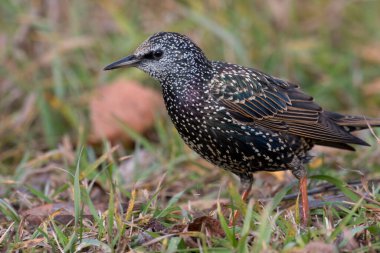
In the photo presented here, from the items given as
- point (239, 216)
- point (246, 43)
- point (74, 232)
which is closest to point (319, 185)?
point (239, 216)

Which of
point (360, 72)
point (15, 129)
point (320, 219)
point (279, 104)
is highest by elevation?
point (360, 72)

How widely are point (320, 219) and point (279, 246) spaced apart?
0.87 meters

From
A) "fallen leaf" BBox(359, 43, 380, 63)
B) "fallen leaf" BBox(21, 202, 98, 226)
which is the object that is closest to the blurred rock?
"fallen leaf" BBox(21, 202, 98, 226)

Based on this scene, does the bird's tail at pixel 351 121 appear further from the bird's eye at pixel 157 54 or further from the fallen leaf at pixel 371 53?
the fallen leaf at pixel 371 53

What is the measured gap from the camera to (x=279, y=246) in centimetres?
384

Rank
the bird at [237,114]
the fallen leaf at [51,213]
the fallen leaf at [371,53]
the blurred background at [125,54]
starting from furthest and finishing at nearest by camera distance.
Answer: the fallen leaf at [371,53], the blurred background at [125,54], the bird at [237,114], the fallen leaf at [51,213]

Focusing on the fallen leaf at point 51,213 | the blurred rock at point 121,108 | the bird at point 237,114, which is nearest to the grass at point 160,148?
the fallen leaf at point 51,213

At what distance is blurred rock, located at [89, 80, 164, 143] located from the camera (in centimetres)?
696

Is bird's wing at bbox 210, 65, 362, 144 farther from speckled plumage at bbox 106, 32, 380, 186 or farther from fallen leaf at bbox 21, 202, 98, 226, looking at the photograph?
fallen leaf at bbox 21, 202, 98, 226

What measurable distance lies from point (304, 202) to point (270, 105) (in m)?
0.81

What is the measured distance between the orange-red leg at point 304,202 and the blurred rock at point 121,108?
2348 mm

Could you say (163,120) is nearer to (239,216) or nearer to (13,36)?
(13,36)

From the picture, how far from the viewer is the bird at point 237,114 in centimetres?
487

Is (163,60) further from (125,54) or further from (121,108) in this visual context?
(125,54)
